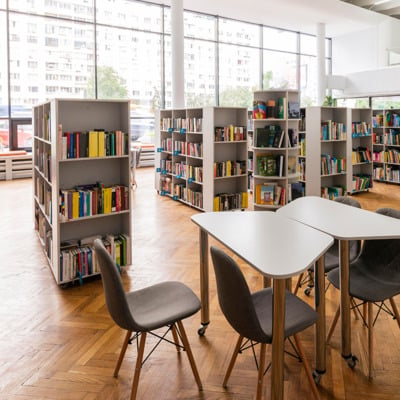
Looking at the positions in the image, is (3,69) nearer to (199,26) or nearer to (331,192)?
(199,26)

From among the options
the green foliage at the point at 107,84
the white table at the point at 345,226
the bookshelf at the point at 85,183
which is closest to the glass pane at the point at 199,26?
the green foliage at the point at 107,84

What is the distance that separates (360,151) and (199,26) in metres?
6.99

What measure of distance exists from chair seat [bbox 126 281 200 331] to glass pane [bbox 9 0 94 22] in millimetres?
10775

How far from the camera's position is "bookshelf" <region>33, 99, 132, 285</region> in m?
4.11

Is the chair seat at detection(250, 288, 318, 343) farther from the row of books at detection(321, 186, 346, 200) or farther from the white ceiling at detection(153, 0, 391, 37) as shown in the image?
the white ceiling at detection(153, 0, 391, 37)

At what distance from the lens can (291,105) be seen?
6.44m

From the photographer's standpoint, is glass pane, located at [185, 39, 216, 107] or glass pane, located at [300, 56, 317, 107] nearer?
glass pane, located at [185, 39, 216, 107]

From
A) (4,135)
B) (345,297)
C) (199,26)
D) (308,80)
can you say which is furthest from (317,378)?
(308,80)

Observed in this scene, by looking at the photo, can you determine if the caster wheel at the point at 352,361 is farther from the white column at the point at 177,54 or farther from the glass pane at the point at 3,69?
the glass pane at the point at 3,69

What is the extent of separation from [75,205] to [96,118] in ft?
3.07

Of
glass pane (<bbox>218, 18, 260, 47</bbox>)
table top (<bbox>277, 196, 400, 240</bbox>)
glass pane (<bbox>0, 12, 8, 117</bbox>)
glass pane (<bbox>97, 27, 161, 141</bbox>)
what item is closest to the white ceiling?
glass pane (<bbox>218, 18, 260, 47</bbox>)

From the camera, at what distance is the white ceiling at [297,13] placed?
12.2 m

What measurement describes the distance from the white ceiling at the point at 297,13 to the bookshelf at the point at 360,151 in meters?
4.44

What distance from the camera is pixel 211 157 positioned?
7141 millimetres
